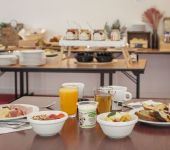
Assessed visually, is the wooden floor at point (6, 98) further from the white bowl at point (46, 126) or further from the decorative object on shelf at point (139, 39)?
the white bowl at point (46, 126)

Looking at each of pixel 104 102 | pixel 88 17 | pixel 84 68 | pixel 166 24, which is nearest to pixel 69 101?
pixel 104 102

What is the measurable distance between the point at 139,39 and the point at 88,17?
843mm

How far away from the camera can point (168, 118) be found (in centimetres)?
141

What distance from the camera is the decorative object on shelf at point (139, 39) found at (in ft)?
16.3

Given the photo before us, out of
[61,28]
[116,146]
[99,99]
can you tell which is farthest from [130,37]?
[116,146]

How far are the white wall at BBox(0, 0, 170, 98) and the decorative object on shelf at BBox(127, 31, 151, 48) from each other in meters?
0.29

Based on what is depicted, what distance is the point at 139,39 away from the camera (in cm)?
498

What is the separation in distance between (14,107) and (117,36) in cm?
207

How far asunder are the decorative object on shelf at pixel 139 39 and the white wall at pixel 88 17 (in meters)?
0.29

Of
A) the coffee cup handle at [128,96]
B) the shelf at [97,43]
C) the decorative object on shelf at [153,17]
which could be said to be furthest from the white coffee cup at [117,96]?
the decorative object on shelf at [153,17]

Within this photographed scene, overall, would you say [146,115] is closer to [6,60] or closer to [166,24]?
[6,60]

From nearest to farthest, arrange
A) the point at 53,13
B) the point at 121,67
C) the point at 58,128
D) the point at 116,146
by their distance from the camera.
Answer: the point at 116,146 < the point at 58,128 < the point at 121,67 < the point at 53,13

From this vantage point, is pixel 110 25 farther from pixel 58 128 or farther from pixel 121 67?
pixel 58 128

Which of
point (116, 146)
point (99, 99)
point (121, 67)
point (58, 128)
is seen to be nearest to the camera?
point (116, 146)
